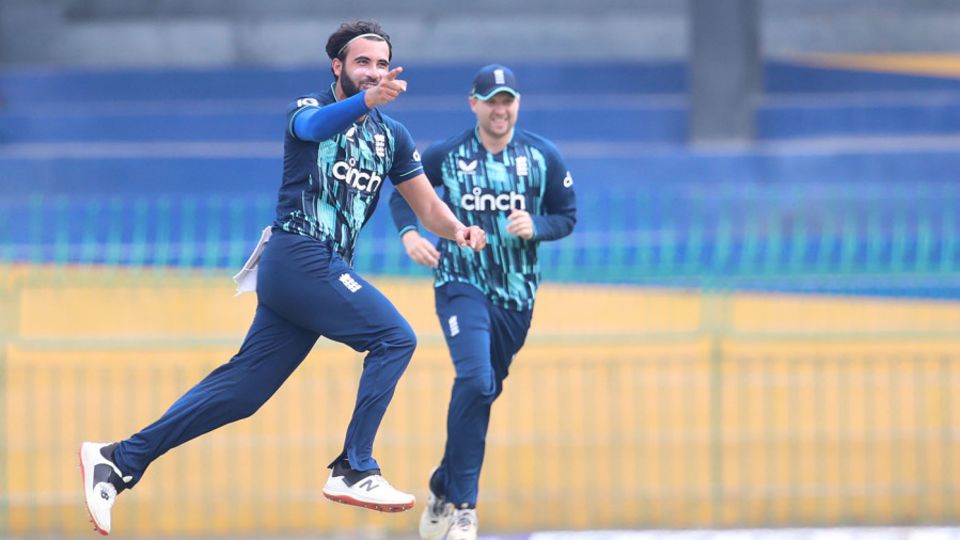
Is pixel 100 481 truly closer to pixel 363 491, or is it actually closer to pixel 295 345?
pixel 295 345

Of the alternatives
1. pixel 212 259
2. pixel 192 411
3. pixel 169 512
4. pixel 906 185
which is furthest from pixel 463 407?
pixel 906 185

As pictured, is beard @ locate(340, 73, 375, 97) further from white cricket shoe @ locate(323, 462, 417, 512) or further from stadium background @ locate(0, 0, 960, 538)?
stadium background @ locate(0, 0, 960, 538)

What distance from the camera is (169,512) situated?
8.56 metres

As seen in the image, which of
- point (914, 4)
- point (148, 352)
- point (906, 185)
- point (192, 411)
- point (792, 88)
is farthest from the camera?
point (914, 4)

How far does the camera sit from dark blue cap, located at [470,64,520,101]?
5824 mm

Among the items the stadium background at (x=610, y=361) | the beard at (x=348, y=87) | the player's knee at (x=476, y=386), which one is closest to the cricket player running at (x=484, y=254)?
Answer: the player's knee at (x=476, y=386)

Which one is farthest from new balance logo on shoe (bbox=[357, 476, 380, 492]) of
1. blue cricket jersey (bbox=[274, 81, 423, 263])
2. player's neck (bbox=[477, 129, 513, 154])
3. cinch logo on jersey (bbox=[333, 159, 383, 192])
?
player's neck (bbox=[477, 129, 513, 154])

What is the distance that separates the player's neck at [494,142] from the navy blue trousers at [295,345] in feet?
4.44

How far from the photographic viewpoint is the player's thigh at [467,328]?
5797 mm

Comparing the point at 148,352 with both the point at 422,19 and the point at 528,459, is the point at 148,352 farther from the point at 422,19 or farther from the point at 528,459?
the point at 422,19

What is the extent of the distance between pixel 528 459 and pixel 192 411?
159 inches

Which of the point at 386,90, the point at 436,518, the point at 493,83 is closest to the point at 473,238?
the point at 386,90

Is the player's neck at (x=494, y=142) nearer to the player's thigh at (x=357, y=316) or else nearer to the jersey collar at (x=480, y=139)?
the jersey collar at (x=480, y=139)

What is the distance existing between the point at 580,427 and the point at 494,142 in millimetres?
2984
